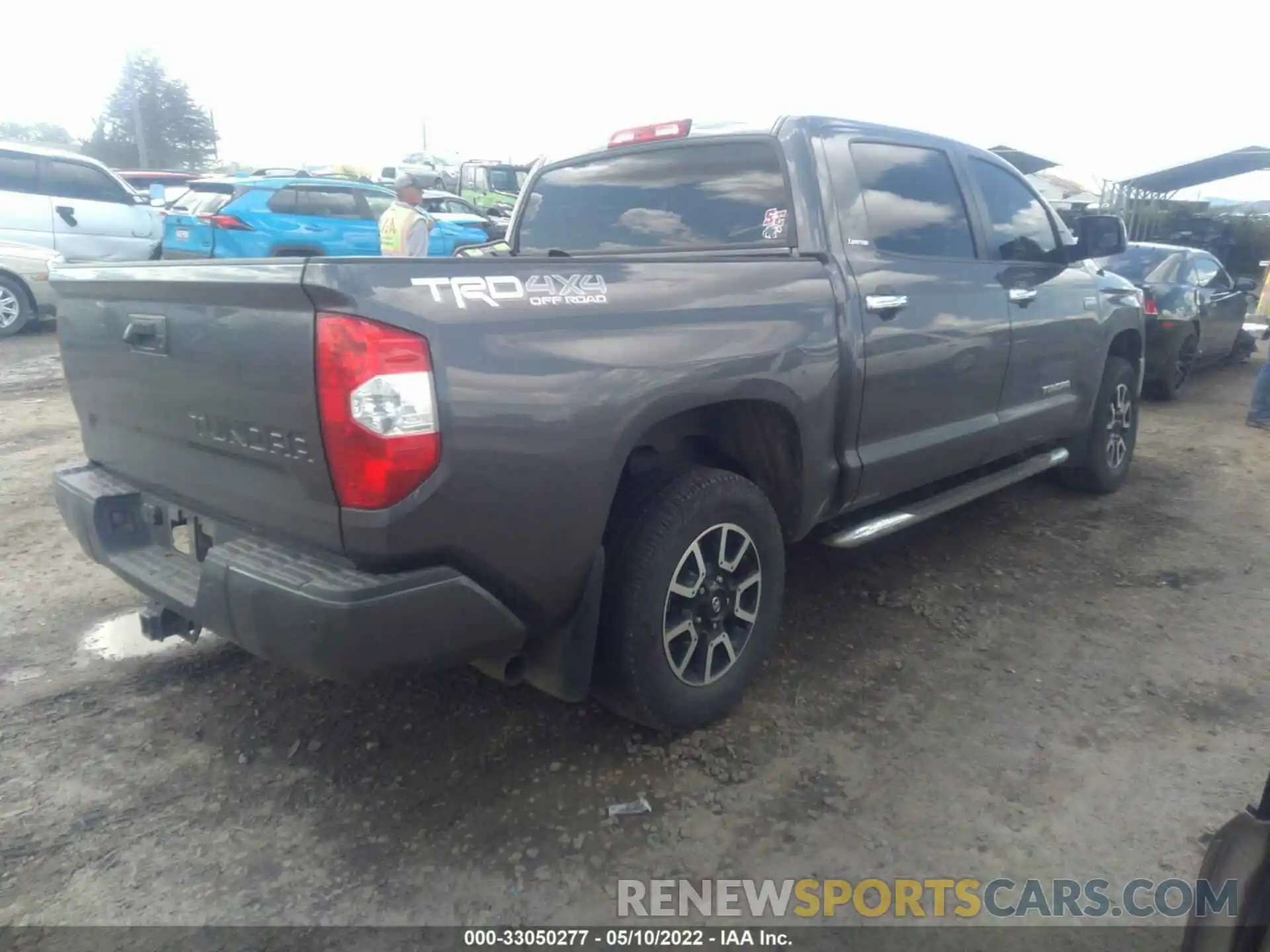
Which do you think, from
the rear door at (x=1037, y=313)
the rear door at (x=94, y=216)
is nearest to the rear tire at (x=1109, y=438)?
the rear door at (x=1037, y=313)

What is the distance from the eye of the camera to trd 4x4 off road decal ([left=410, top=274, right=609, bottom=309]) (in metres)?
2.24

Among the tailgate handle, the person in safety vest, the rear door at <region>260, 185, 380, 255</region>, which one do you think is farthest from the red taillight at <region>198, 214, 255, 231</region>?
the tailgate handle

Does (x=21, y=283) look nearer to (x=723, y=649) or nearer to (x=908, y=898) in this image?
(x=723, y=649)

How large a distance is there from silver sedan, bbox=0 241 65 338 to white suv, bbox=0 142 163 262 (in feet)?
0.59

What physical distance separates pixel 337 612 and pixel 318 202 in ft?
38.6

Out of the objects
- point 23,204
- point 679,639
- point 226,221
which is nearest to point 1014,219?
point 679,639

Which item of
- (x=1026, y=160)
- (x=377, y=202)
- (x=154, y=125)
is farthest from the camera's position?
(x=154, y=125)

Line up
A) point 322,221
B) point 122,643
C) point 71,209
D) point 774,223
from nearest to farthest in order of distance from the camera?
point 774,223 < point 122,643 < point 71,209 < point 322,221

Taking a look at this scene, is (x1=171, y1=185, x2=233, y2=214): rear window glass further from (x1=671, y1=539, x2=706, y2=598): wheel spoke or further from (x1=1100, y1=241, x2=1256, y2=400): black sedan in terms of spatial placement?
(x1=671, y1=539, x2=706, y2=598): wheel spoke

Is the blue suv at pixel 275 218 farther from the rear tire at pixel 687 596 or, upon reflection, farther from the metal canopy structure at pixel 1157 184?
the metal canopy structure at pixel 1157 184

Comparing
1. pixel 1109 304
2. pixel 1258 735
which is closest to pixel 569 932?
Result: pixel 1258 735

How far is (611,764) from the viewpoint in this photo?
2.94 meters

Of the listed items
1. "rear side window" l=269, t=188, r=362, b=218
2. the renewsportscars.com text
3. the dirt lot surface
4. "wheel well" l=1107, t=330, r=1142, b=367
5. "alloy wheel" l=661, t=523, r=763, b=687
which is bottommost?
the renewsportscars.com text

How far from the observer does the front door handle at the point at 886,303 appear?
342 cm
